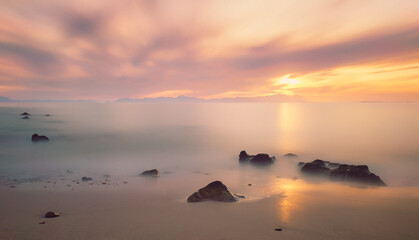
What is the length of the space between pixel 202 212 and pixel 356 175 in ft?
34.2

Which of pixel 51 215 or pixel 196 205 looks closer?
pixel 51 215

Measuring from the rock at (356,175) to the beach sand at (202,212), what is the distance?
100 centimetres

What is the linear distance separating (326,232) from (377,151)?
25.9 m

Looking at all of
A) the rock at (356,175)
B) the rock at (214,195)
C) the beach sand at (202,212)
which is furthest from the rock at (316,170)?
the rock at (214,195)

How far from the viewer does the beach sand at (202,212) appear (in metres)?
7.46

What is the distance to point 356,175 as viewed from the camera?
14.1m

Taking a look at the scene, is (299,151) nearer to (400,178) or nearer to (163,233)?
(400,178)

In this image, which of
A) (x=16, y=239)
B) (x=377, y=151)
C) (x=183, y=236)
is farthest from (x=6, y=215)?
(x=377, y=151)

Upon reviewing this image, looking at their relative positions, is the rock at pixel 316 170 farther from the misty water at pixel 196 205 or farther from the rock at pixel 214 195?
the rock at pixel 214 195

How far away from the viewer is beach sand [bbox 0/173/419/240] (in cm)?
746

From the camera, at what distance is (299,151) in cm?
2838

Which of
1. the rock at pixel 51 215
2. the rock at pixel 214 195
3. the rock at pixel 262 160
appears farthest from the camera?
the rock at pixel 262 160

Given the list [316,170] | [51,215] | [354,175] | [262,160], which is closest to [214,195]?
[51,215]

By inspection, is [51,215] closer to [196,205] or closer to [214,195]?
[196,205]
